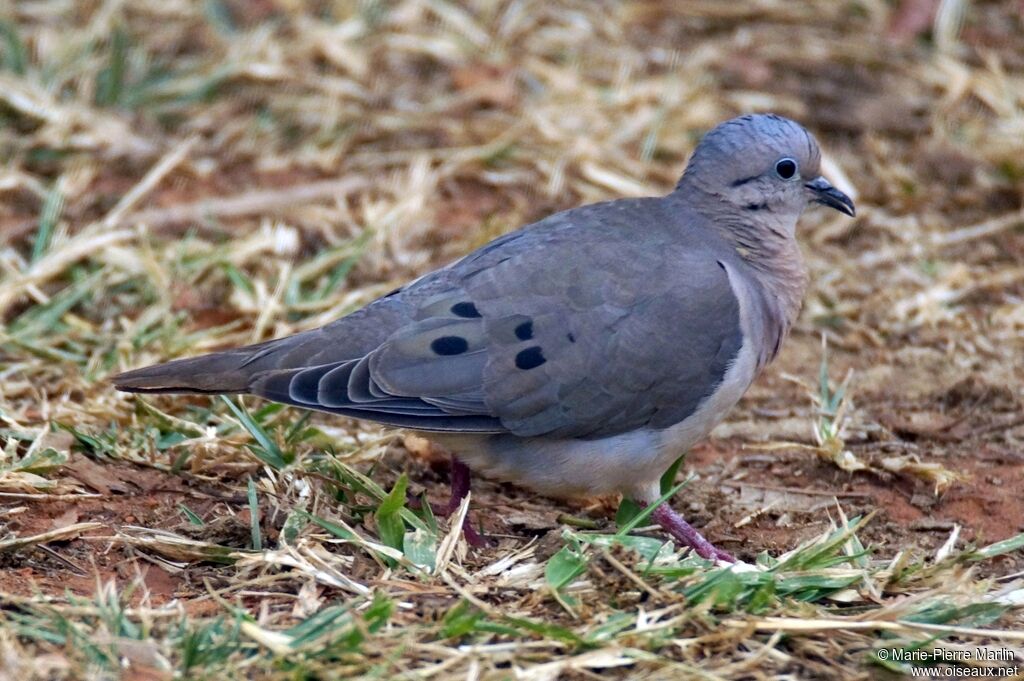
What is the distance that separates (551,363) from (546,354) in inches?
1.2

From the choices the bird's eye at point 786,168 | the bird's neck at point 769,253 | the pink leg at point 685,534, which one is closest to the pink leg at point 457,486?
the pink leg at point 685,534

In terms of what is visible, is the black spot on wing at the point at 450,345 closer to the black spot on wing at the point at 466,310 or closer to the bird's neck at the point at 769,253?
the black spot on wing at the point at 466,310

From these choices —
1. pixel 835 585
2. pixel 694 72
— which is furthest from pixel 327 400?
pixel 694 72

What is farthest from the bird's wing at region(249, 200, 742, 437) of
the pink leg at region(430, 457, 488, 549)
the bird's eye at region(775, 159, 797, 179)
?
the bird's eye at region(775, 159, 797, 179)

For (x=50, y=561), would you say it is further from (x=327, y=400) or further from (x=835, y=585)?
(x=835, y=585)

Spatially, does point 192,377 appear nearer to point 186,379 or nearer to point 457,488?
point 186,379

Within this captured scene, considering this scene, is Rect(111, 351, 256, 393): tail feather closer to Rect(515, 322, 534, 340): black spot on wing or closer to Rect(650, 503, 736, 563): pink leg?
Rect(515, 322, 534, 340): black spot on wing

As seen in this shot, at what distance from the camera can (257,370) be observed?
419 cm

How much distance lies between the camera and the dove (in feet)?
13.6

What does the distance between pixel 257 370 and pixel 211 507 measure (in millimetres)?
474

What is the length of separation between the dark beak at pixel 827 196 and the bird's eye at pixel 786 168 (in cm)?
9

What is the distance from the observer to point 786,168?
15.5 feet

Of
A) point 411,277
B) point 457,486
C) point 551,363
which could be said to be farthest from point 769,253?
point 411,277

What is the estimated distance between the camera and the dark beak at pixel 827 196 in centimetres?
479
